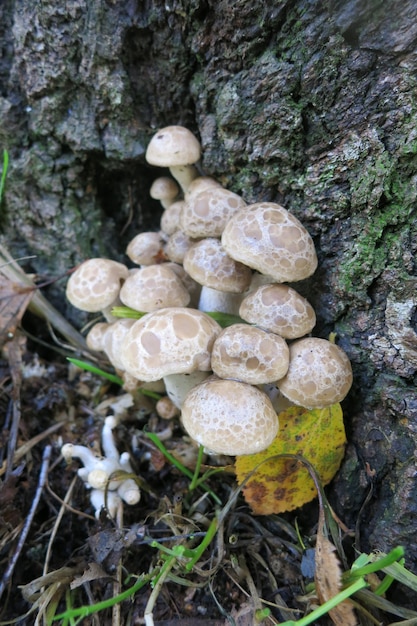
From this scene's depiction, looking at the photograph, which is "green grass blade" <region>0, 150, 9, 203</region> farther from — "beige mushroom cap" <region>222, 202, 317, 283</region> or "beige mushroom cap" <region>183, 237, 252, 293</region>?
"beige mushroom cap" <region>222, 202, 317, 283</region>

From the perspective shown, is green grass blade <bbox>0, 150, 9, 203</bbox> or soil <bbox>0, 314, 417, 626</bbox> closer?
soil <bbox>0, 314, 417, 626</bbox>

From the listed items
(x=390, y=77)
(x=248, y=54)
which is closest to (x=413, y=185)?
(x=390, y=77)

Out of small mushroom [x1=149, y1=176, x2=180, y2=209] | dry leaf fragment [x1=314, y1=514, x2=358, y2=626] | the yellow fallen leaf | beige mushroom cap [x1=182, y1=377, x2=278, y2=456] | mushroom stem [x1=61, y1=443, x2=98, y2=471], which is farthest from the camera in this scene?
small mushroom [x1=149, y1=176, x2=180, y2=209]

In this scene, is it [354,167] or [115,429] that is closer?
[354,167]

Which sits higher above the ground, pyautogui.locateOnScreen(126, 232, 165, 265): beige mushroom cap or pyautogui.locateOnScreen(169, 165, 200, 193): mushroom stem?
pyautogui.locateOnScreen(169, 165, 200, 193): mushroom stem

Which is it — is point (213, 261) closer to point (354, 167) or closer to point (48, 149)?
point (354, 167)

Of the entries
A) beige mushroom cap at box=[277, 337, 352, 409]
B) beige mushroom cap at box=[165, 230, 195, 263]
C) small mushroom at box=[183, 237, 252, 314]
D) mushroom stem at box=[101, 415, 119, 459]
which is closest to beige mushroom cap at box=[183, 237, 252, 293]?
small mushroom at box=[183, 237, 252, 314]

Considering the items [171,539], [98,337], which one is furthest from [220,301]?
[171,539]
